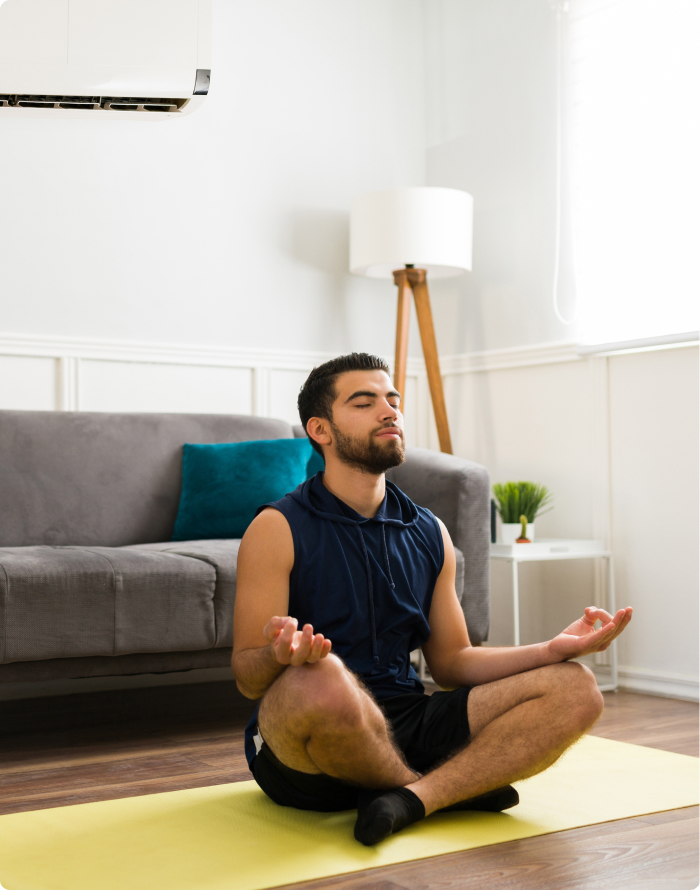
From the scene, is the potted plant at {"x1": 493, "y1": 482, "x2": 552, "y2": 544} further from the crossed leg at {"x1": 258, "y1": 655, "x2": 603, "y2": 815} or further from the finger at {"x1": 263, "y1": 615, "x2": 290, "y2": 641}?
the finger at {"x1": 263, "y1": 615, "x2": 290, "y2": 641}

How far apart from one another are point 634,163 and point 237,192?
1.46 meters

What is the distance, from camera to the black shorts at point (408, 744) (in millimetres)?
1828

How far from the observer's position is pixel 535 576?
12.3 feet

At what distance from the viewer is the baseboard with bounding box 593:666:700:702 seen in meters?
3.16

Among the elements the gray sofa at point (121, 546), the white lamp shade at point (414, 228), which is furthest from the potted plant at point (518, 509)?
the white lamp shade at point (414, 228)

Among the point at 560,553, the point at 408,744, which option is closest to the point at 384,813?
the point at 408,744

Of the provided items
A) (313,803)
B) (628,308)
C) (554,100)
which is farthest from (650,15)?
(313,803)

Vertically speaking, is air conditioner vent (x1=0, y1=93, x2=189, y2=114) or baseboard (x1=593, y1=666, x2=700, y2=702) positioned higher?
air conditioner vent (x1=0, y1=93, x2=189, y2=114)

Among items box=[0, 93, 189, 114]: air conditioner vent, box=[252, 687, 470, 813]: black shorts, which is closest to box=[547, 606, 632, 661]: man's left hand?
box=[252, 687, 470, 813]: black shorts

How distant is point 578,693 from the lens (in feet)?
5.75

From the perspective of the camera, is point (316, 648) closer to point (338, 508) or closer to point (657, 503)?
point (338, 508)

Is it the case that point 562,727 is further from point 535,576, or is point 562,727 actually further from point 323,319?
point 323,319

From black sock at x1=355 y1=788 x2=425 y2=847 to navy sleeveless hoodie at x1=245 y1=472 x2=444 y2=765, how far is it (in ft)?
0.62

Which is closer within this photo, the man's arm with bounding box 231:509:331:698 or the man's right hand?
the man's right hand
